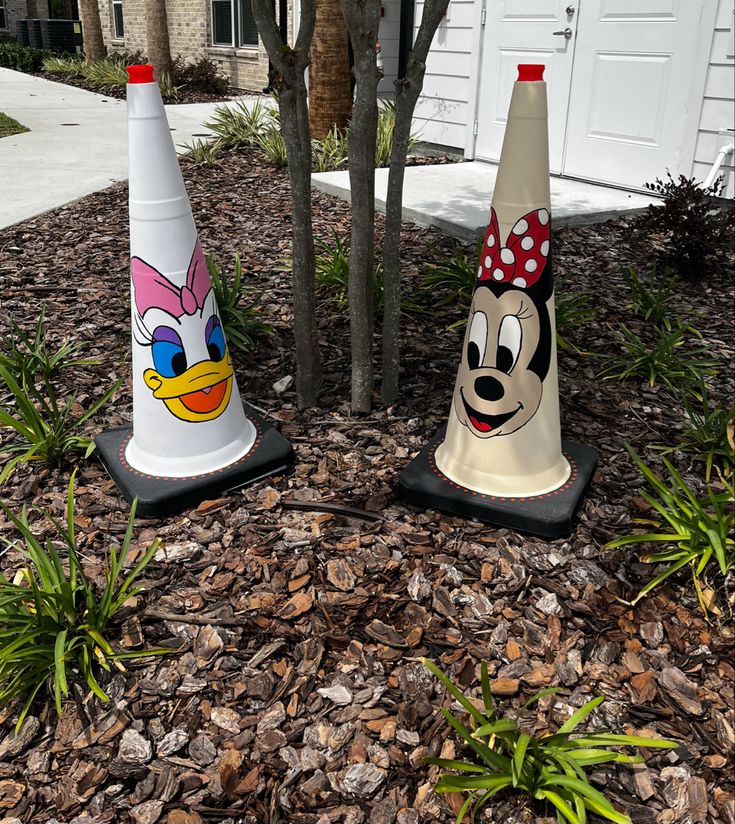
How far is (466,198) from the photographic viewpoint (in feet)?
20.9

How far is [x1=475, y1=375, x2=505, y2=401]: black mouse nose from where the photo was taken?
2.54 meters

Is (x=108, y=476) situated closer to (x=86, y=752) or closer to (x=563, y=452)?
(x=86, y=752)

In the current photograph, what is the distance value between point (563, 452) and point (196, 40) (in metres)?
15.3

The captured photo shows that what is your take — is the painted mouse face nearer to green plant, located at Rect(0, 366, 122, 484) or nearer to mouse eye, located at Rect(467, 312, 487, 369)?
mouse eye, located at Rect(467, 312, 487, 369)

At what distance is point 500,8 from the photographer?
24.0ft

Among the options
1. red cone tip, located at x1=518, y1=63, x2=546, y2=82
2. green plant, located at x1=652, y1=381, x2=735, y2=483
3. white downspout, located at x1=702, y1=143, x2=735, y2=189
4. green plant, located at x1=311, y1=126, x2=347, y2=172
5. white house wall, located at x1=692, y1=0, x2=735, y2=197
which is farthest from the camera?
green plant, located at x1=311, y1=126, x2=347, y2=172

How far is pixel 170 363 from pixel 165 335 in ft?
0.33

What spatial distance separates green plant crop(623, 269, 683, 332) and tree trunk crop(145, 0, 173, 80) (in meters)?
11.2

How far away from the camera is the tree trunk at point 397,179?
8.75ft

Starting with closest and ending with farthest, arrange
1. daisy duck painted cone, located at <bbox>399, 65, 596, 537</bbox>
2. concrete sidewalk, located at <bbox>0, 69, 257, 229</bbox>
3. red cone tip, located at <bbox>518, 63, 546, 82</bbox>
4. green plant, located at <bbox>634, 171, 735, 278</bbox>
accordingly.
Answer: red cone tip, located at <bbox>518, 63, 546, 82</bbox>, daisy duck painted cone, located at <bbox>399, 65, 596, 537</bbox>, green plant, located at <bbox>634, 171, 735, 278</bbox>, concrete sidewalk, located at <bbox>0, 69, 257, 229</bbox>

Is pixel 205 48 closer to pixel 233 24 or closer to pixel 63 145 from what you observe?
pixel 233 24

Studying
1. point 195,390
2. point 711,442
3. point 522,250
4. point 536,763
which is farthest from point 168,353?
point 711,442

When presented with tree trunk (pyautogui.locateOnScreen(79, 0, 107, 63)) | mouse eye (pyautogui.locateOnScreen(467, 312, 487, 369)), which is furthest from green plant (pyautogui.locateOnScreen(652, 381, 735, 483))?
tree trunk (pyautogui.locateOnScreen(79, 0, 107, 63))

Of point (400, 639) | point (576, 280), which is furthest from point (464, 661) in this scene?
point (576, 280)
